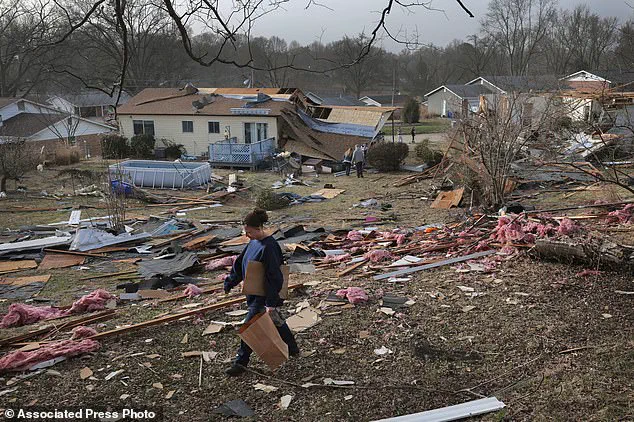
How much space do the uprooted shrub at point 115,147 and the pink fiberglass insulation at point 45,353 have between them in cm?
2708

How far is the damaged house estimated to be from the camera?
1200 inches

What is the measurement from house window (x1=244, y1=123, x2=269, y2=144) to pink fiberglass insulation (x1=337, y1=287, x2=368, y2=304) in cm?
2466

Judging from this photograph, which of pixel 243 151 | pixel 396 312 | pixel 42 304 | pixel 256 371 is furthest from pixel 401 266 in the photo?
pixel 243 151

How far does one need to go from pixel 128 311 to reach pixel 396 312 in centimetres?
359

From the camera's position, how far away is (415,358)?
223 inches

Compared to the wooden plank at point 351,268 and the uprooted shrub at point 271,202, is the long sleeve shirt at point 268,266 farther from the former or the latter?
the uprooted shrub at point 271,202

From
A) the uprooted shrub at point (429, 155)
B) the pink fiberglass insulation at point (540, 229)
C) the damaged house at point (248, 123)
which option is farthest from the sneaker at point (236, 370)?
the damaged house at point (248, 123)

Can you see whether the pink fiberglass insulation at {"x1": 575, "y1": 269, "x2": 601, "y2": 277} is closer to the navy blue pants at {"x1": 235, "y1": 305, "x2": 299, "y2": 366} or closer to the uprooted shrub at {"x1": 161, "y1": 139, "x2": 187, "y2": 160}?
the navy blue pants at {"x1": 235, "y1": 305, "x2": 299, "y2": 366}

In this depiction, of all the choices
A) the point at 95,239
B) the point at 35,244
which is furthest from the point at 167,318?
the point at 35,244

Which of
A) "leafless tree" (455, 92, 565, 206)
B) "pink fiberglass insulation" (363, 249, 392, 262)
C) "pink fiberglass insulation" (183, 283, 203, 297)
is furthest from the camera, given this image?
"leafless tree" (455, 92, 565, 206)

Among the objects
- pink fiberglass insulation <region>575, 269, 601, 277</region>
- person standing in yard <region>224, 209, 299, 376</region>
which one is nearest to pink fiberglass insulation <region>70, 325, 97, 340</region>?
person standing in yard <region>224, 209, 299, 376</region>

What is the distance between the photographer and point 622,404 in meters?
4.53

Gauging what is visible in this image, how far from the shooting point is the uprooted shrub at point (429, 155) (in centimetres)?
2647

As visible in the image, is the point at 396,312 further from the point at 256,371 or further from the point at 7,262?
the point at 7,262
